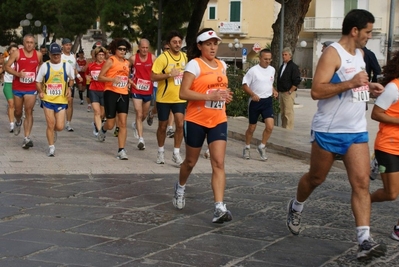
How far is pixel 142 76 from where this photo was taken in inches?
548

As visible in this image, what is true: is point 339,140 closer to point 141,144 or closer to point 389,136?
point 389,136

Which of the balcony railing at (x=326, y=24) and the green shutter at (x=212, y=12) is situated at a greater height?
the green shutter at (x=212, y=12)

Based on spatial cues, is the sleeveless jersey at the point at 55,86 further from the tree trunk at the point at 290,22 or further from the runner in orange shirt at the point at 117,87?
the tree trunk at the point at 290,22

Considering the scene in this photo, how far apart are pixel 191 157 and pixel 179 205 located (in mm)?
581

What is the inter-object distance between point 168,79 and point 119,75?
56.3 inches

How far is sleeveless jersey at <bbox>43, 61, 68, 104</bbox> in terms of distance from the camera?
12.2m

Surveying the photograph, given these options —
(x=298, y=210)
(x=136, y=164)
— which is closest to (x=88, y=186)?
(x=136, y=164)

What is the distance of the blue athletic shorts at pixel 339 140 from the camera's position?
620 cm

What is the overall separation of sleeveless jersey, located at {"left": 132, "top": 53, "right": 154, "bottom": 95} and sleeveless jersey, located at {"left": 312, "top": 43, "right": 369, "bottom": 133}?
7830mm

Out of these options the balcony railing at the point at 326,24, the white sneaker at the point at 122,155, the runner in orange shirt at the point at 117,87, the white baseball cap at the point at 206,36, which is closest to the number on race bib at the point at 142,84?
the runner in orange shirt at the point at 117,87

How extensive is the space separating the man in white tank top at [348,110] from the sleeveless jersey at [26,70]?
27.5 ft

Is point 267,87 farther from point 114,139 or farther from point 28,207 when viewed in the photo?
point 28,207

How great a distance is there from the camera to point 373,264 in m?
5.97

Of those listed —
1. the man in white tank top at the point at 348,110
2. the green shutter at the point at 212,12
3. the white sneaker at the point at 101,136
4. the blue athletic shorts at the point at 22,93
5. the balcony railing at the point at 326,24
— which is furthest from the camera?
the green shutter at the point at 212,12
